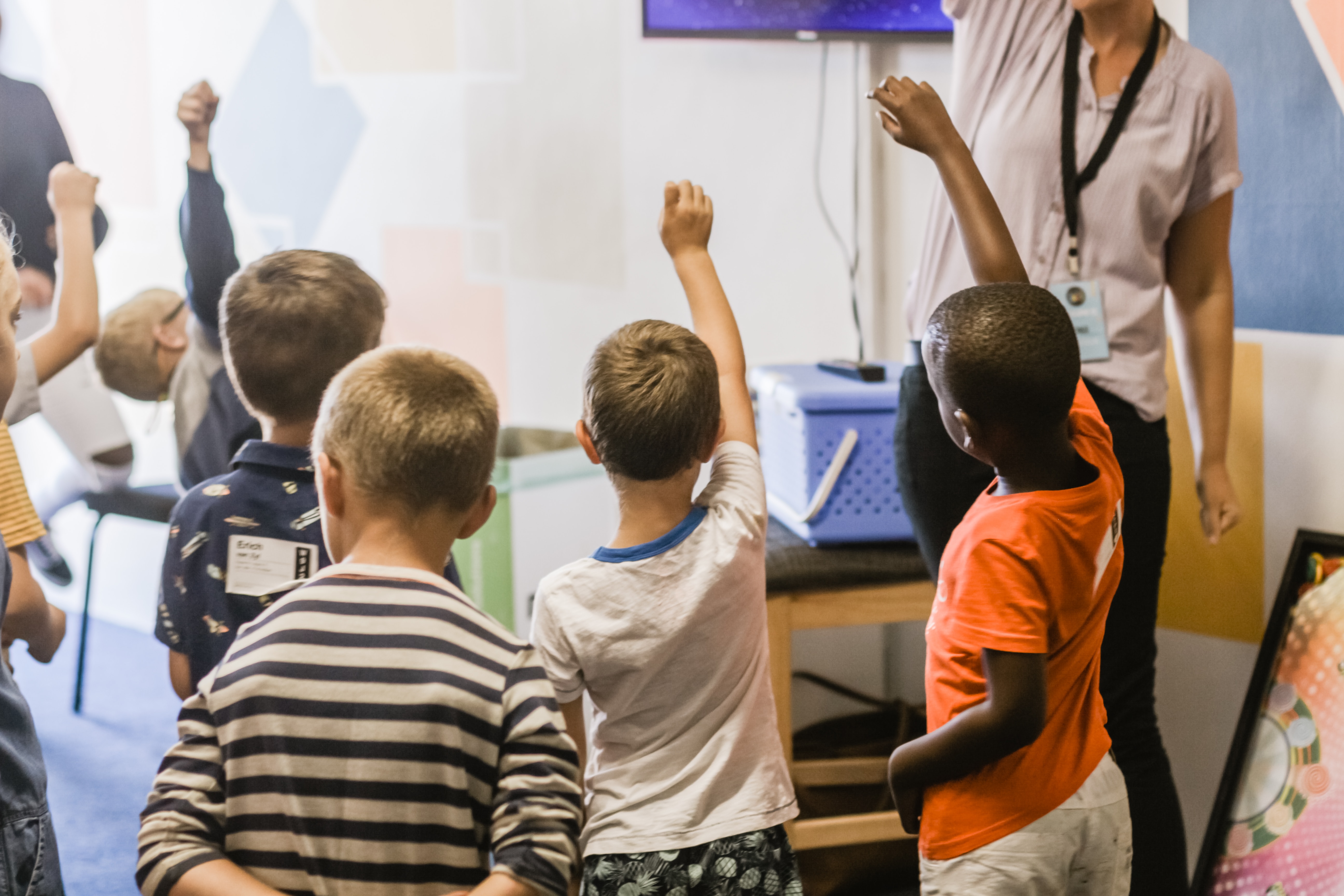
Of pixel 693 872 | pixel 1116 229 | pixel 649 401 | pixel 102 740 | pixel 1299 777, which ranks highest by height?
pixel 1116 229

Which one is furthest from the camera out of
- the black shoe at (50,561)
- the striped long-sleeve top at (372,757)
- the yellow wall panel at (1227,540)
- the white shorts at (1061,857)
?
the black shoe at (50,561)

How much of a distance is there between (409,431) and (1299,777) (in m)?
1.47

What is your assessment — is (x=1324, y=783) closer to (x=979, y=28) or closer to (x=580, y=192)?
(x=979, y=28)

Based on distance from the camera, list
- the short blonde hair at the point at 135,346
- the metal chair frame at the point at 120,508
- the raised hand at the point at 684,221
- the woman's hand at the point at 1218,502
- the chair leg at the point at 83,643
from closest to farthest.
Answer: the raised hand at the point at 684,221 → the woman's hand at the point at 1218,502 → the short blonde hair at the point at 135,346 → the metal chair frame at the point at 120,508 → the chair leg at the point at 83,643

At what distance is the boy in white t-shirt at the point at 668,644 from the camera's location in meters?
1.05

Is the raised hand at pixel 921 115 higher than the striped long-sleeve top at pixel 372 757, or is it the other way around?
the raised hand at pixel 921 115

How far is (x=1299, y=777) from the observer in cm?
167

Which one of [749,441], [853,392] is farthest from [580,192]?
[749,441]

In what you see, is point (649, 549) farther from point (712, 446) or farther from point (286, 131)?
point (286, 131)

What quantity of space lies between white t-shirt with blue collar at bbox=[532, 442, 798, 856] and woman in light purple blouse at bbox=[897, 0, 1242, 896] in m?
0.40

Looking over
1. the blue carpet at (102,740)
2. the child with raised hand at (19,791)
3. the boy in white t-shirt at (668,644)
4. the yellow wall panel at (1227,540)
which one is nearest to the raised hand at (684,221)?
the boy in white t-shirt at (668,644)

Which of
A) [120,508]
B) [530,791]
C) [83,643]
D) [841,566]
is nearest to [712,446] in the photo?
[530,791]

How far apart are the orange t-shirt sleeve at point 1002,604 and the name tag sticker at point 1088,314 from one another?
0.48m

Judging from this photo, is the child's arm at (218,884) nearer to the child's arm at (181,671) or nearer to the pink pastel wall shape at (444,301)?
the child's arm at (181,671)
